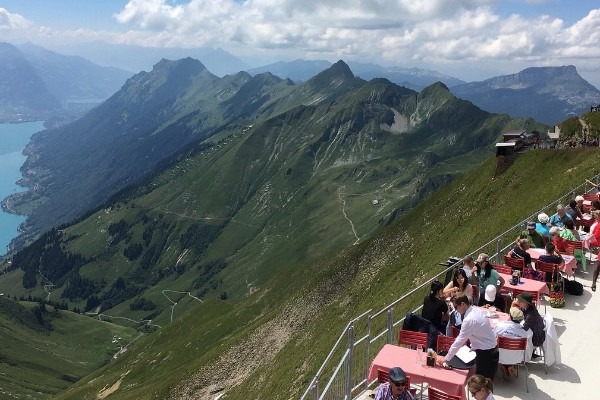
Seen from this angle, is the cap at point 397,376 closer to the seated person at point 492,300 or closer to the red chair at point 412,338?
the red chair at point 412,338

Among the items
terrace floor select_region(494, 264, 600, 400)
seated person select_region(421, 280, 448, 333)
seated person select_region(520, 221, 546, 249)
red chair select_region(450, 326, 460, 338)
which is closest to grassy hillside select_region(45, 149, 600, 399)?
seated person select_region(520, 221, 546, 249)

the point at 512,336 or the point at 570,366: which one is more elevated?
the point at 512,336

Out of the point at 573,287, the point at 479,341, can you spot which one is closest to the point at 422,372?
the point at 479,341

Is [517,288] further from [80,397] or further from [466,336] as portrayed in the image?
[80,397]

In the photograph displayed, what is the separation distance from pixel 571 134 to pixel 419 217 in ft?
Answer: 104

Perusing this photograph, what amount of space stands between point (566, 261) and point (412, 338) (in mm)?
12463

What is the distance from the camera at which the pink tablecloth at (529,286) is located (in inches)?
816

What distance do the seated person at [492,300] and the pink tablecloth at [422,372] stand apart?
199 inches

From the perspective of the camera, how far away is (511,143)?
84.0 meters

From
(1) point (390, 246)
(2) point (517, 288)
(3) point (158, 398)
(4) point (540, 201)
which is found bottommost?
(3) point (158, 398)

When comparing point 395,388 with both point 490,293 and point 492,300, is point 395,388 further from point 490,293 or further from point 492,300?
point 492,300

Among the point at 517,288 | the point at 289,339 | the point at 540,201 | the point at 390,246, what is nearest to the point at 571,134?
the point at 390,246

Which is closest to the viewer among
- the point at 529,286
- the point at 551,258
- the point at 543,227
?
the point at 529,286

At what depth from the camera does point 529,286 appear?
21.0 metres
